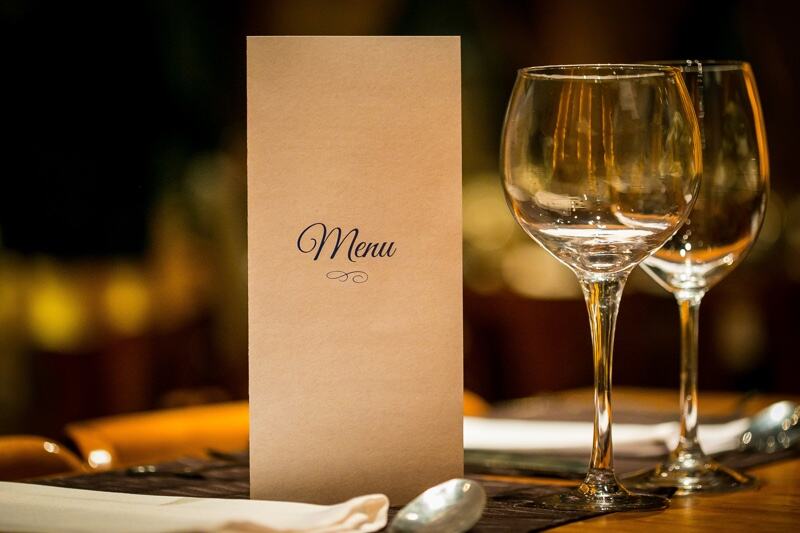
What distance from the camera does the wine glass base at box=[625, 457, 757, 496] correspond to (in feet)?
2.78

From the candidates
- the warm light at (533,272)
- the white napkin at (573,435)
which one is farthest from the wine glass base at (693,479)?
the warm light at (533,272)

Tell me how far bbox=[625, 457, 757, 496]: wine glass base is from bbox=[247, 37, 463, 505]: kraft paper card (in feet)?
0.54

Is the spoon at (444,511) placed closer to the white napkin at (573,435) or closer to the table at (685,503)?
the table at (685,503)

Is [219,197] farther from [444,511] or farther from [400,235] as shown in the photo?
[444,511]

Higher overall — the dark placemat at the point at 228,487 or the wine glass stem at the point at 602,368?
the wine glass stem at the point at 602,368

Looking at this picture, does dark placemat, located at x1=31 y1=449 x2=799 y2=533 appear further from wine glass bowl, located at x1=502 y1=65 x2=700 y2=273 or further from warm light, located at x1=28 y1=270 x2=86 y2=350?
warm light, located at x1=28 y1=270 x2=86 y2=350

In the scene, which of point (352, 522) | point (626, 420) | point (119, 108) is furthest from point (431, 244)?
point (119, 108)

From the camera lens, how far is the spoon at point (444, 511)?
655 millimetres

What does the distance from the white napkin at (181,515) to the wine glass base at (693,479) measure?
26 cm

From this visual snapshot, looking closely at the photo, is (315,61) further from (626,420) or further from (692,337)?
(626,420)

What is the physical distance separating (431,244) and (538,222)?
8 centimetres

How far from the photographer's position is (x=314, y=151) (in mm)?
778

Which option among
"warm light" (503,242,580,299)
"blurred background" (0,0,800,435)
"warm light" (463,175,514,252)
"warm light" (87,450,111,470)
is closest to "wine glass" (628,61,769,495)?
"warm light" (87,450,111,470)

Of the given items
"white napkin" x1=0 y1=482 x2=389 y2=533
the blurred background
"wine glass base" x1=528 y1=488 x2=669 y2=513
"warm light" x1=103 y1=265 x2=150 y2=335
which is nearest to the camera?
"white napkin" x1=0 y1=482 x2=389 y2=533
